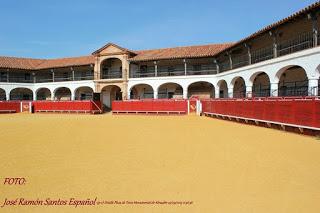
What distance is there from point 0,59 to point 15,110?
9256 millimetres

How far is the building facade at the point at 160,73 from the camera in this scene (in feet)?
72.2

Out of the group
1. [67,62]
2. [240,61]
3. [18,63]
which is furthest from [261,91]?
[18,63]

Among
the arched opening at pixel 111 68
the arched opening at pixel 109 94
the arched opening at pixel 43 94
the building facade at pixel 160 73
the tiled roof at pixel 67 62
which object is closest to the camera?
the building facade at pixel 160 73

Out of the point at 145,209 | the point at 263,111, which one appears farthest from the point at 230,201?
the point at 263,111

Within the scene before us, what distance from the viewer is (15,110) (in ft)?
114

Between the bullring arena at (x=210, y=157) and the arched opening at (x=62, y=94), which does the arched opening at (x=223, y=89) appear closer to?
the bullring arena at (x=210, y=157)

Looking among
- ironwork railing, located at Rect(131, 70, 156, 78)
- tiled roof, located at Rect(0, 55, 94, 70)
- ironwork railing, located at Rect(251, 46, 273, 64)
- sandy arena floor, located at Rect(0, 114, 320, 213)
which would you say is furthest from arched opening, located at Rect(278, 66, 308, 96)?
tiled roof, located at Rect(0, 55, 94, 70)

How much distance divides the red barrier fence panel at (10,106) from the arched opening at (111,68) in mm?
10140

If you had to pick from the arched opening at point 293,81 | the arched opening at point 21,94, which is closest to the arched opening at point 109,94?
the arched opening at point 21,94

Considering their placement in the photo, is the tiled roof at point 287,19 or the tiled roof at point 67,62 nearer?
the tiled roof at point 287,19

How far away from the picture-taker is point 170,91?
112 feet

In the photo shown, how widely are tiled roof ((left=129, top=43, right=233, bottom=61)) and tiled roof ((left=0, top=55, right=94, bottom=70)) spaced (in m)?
7.02

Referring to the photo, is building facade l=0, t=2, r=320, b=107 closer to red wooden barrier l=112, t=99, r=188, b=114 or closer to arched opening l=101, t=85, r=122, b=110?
arched opening l=101, t=85, r=122, b=110

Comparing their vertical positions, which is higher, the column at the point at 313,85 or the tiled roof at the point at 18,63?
the tiled roof at the point at 18,63
